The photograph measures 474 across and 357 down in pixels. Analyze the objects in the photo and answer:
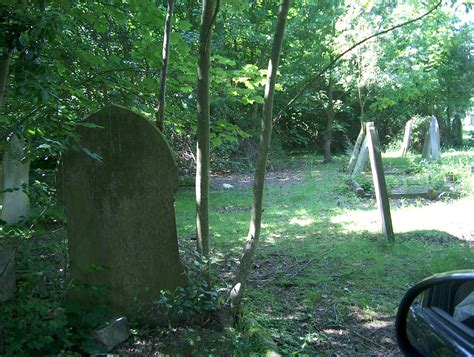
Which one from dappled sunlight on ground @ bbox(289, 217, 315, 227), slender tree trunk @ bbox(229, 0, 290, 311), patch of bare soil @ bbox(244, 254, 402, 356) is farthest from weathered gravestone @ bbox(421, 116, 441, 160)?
slender tree trunk @ bbox(229, 0, 290, 311)

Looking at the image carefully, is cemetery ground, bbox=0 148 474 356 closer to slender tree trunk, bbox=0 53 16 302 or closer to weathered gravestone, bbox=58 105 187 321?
slender tree trunk, bbox=0 53 16 302

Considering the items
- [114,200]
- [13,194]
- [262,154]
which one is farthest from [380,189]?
[13,194]

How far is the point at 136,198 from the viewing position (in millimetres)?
3957

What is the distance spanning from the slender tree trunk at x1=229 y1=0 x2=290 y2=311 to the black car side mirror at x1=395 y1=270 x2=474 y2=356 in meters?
1.92

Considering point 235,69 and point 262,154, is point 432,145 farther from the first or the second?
point 262,154

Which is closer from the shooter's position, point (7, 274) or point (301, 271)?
point (7, 274)

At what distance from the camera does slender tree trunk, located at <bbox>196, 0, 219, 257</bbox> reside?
12.9 ft

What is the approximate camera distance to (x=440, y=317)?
1.97 meters

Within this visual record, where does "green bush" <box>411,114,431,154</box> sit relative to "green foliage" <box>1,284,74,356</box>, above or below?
above

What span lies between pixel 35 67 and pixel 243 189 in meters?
10.8

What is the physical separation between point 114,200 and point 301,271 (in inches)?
106

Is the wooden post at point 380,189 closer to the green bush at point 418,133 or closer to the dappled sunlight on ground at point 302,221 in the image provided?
the dappled sunlight on ground at point 302,221

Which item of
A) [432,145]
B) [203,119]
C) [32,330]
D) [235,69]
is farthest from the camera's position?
[432,145]

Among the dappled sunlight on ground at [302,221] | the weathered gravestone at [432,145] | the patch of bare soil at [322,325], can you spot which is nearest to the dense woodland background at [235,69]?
the patch of bare soil at [322,325]
